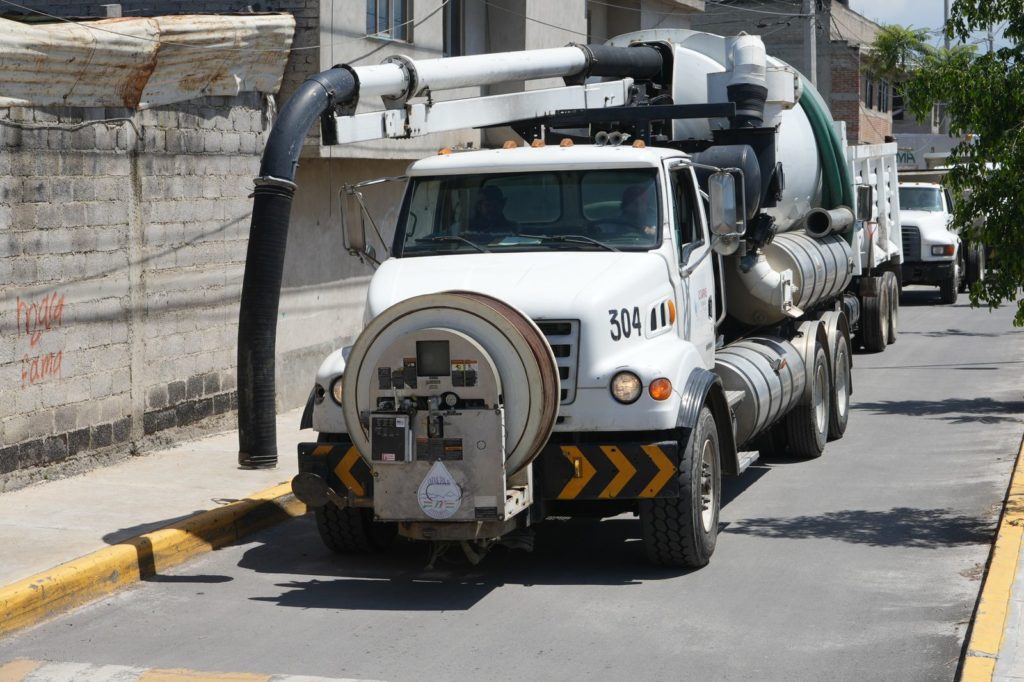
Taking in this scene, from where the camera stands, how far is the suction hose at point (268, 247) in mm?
9055

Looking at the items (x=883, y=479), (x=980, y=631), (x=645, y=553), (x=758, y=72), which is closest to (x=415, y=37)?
(x=758, y=72)

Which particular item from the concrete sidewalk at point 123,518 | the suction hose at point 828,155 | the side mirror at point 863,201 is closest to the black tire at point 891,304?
the side mirror at point 863,201

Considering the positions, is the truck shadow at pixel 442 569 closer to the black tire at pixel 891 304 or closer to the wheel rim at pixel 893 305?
the black tire at pixel 891 304

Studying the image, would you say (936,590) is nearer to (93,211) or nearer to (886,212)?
(93,211)

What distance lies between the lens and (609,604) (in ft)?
25.9

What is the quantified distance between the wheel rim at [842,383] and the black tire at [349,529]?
5.83m

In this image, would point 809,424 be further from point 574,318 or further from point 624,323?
point 574,318

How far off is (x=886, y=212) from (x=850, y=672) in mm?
16018

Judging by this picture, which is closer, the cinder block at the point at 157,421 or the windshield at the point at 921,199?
the cinder block at the point at 157,421

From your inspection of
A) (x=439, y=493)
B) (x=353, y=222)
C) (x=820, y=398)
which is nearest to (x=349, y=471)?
(x=439, y=493)

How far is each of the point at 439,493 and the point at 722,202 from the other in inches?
119

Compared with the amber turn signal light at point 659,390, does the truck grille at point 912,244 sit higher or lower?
higher

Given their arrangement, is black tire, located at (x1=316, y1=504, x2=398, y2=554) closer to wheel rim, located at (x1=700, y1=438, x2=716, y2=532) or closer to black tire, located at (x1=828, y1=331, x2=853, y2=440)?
wheel rim, located at (x1=700, y1=438, x2=716, y2=532)

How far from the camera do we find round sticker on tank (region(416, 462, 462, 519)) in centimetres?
767
